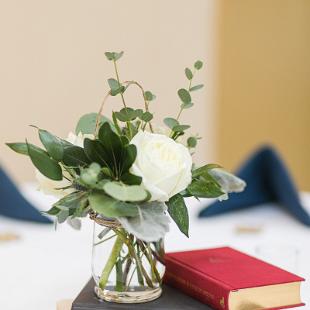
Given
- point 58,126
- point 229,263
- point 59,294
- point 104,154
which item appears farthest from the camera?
point 58,126

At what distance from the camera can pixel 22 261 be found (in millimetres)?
1430

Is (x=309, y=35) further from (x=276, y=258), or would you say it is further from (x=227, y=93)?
(x=276, y=258)

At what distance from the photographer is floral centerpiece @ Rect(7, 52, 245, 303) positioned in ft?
2.74

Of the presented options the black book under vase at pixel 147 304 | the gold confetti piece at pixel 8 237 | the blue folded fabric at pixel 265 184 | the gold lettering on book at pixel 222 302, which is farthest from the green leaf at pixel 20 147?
the blue folded fabric at pixel 265 184

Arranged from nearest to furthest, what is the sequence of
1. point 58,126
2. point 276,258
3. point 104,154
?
1. point 104,154
2. point 276,258
3. point 58,126

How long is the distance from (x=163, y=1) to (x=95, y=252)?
3416 mm

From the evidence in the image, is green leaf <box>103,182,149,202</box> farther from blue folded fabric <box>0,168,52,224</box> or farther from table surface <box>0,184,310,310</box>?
blue folded fabric <box>0,168,52,224</box>

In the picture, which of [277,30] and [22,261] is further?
[277,30]

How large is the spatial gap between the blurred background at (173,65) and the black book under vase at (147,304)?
2747mm

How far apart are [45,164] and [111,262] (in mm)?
173

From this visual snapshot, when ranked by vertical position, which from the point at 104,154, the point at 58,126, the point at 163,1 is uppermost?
the point at 163,1

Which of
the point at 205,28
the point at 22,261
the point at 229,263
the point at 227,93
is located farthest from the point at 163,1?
the point at 229,263

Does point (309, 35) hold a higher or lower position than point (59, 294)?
higher

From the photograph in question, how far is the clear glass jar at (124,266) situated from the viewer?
0.94m
